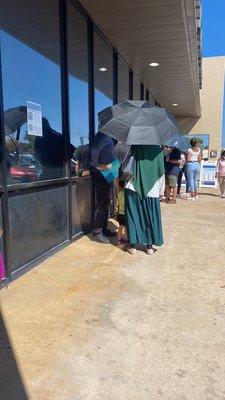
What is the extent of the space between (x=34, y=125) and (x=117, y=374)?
2765 mm

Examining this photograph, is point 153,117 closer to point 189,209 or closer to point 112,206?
point 112,206

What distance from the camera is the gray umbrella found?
4.13m

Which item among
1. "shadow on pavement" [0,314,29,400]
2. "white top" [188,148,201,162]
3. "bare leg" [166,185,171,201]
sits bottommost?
"shadow on pavement" [0,314,29,400]

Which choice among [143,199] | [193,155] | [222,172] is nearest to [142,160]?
[143,199]

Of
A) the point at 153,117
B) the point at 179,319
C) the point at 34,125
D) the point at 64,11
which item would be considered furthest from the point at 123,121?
the point at 179,319

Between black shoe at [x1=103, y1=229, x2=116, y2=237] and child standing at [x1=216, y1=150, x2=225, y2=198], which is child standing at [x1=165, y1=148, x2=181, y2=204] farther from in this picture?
black shoe at [x1=103, y1=229, x2=116, y2=237]

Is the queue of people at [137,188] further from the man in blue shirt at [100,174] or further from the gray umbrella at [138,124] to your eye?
the gray umbrella at [138,124]

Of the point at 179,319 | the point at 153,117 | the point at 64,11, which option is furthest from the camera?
the point at 64,11

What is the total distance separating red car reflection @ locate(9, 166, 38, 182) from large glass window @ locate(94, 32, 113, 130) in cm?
219

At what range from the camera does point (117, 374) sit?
2.28 m

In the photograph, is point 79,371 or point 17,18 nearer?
point 79,371

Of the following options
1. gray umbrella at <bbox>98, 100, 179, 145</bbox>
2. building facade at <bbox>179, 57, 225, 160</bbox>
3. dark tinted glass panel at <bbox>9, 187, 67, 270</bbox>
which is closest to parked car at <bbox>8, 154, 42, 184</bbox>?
dark tinted glass panel at <bbox>9, 187, 67, 270</bbox>

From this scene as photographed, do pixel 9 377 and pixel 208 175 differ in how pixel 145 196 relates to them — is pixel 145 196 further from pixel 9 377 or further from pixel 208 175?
pixel 208 175

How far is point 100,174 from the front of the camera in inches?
200
